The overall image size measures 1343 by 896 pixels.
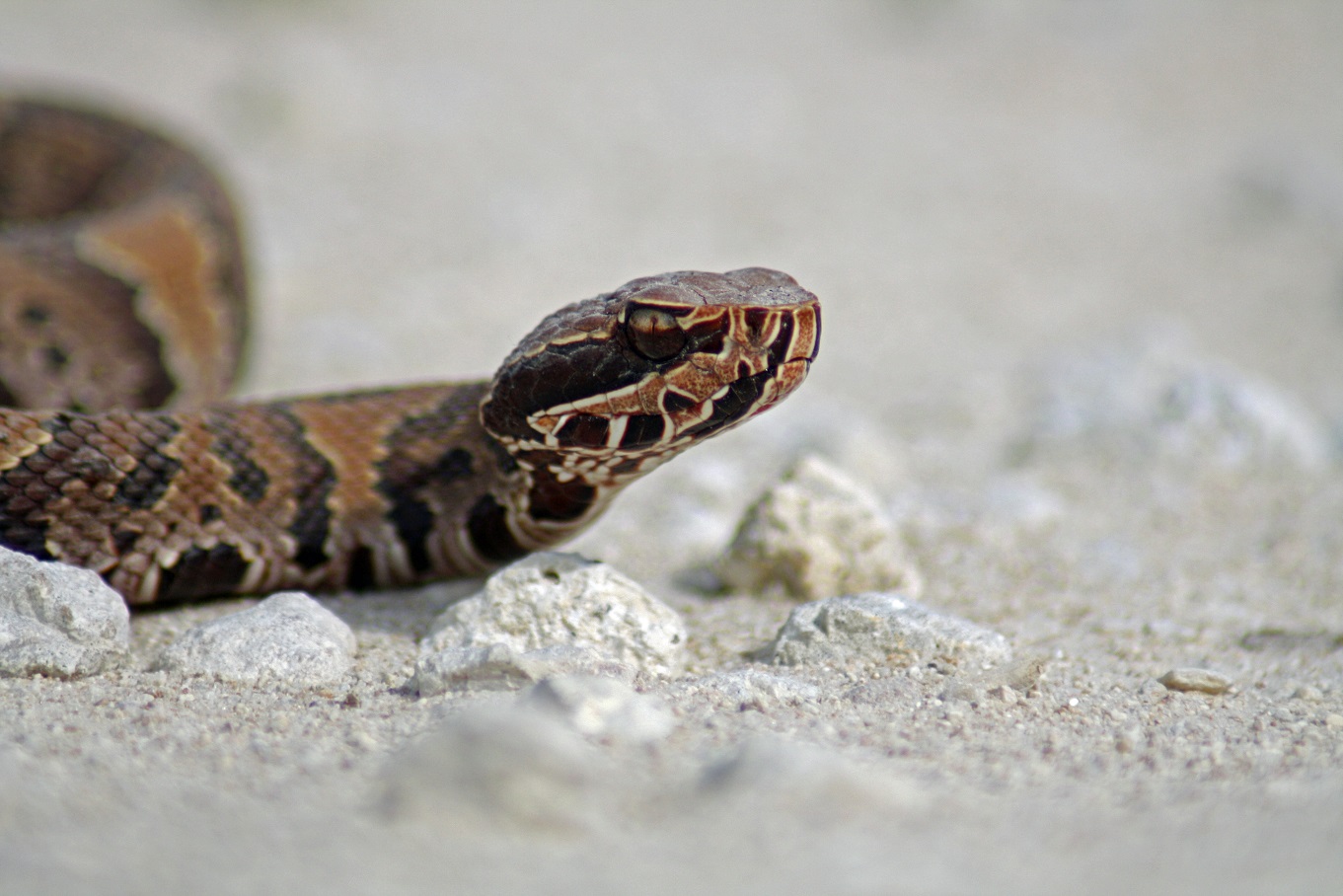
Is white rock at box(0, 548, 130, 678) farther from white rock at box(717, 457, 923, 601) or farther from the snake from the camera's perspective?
white rock at box(717, 457, 923, 601)

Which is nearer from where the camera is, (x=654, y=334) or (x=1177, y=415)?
(x=654, y=334)

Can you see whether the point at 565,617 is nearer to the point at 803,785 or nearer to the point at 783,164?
the point at 803,785

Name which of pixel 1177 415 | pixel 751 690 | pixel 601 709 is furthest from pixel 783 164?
pixel 601 709

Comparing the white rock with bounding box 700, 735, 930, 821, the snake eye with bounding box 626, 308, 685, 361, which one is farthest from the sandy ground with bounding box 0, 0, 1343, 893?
the snake eye with bounding box 626, 308, 685, 361


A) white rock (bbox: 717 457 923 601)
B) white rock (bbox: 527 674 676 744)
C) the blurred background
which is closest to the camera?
white rock (bbox: 527 674 676 744)

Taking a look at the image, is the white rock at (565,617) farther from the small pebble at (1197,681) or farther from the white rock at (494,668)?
the small pebble at (1197,681)

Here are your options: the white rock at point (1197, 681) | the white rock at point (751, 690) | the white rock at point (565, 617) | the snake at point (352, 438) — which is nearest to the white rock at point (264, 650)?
the white rock at point (565, 617)
